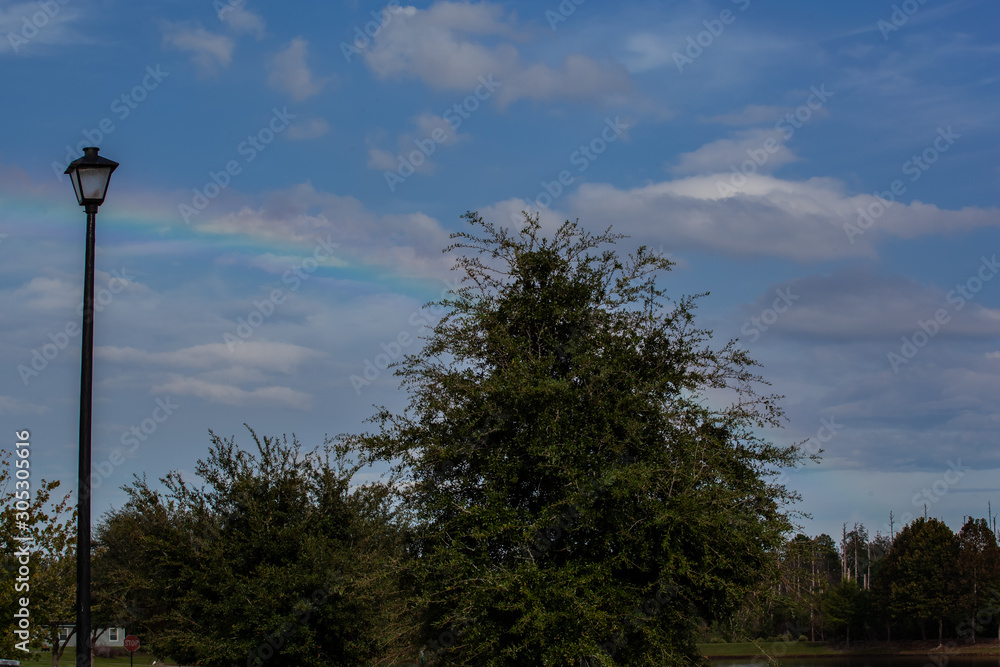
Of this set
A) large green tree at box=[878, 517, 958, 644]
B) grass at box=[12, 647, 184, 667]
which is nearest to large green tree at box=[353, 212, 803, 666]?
grass at box=[12, 647, 184, 667]

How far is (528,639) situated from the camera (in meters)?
14.5

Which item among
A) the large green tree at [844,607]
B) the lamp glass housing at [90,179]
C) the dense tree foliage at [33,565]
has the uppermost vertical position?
the lamp glass housing at [90,179]

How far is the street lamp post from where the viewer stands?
9102 mm

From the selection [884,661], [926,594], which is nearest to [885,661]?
[884,661]

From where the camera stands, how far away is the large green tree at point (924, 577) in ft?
260

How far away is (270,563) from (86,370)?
45.7 feet

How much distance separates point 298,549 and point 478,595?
8.22m

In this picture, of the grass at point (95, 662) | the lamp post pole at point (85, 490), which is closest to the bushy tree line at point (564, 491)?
the lamp post pole at point (85, 490)

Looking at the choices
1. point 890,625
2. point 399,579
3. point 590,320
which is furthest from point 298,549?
point 890,625

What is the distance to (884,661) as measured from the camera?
77.5 m

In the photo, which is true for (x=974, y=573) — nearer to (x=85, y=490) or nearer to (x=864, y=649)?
(x=864, y=649)

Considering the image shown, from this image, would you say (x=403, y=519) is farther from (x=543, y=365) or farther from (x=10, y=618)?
(x=10, y=618)

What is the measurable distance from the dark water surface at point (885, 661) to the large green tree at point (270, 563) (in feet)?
168

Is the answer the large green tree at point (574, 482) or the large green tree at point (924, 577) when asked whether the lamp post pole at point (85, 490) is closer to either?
the large green tree at point (574, 482)
